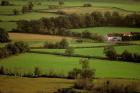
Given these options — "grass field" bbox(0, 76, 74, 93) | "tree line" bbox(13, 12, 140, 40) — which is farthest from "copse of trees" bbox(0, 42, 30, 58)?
"grass field" bbox(0, 76, 74, 93)

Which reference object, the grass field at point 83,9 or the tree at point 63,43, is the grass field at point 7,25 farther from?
the tree at point 63,43

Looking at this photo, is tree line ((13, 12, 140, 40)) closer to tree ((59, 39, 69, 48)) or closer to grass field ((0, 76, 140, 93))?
tree ((59, 39, 69, 48))

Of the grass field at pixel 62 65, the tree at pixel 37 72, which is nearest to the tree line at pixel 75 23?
the grass field at pixel 62 65

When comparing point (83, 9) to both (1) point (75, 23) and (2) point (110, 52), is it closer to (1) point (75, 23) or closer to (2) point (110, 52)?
(1) point (75, 23)

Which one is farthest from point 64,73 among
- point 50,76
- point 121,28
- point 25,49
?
point 121,28

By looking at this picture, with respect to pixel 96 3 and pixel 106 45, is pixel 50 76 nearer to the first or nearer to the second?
pixel 106 45

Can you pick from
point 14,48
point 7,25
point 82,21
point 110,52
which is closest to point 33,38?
point 14,48
